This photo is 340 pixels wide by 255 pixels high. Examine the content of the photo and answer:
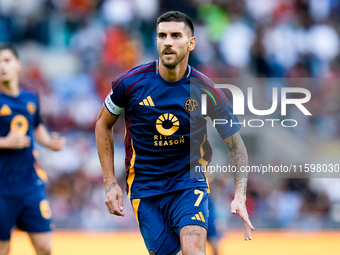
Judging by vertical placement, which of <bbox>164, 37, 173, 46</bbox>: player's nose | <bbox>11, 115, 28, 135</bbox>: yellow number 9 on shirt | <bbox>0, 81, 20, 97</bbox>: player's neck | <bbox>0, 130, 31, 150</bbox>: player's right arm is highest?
<bbox>164, 37, 173, 46</bbox>: player's nose

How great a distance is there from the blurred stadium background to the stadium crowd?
22mm

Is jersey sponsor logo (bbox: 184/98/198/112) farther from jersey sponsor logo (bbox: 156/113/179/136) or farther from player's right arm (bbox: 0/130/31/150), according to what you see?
player's right arm (bbox: 0/130/31/150)

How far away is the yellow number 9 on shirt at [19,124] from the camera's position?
6.71 metres

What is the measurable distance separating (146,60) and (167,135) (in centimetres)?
878

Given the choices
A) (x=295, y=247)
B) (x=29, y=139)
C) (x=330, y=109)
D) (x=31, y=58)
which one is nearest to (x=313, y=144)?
(x=330, y=109)

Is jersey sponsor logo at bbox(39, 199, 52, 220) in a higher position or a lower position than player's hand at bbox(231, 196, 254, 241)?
lower

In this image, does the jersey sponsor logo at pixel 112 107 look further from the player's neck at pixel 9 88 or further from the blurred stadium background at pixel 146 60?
the blurred stadium background at pixel 146 60

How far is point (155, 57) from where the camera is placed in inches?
550

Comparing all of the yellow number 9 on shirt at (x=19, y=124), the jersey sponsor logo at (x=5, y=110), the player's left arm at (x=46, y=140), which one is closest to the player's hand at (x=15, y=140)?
the yellow number 9 on shirt at (x=19, y=124)

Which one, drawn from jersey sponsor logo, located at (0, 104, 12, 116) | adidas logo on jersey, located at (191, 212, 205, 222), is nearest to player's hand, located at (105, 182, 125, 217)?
adidas logo on jersey, located at (191, 212, 205, 222)

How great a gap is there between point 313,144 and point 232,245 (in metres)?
3.55

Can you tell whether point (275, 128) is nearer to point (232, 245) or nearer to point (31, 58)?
point (232, 245)

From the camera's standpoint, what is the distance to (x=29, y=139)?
6.73 meters

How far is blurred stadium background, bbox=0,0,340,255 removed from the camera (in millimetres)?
11906
